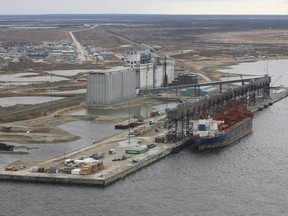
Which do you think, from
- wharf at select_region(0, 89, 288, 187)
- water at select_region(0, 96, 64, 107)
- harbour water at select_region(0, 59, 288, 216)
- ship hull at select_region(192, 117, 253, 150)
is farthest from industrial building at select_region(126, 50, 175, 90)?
harbour water at select_region(0, 59, 288, 216)

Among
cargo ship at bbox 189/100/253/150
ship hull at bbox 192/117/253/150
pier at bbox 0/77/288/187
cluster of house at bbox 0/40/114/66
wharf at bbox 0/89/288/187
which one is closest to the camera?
wharf at bbox 0/89/288/187

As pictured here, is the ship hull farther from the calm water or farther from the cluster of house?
the cluster of house

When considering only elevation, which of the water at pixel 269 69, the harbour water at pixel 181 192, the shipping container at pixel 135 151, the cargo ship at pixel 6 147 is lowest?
the water at pixel 269 69

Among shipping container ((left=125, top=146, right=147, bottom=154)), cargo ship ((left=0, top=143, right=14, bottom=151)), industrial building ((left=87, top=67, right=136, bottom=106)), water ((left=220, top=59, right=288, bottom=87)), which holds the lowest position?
water ((left=220, top=59, right=288, bottom=87))

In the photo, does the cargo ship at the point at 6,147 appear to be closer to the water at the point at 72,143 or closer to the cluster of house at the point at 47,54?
the water at the point at 72,143

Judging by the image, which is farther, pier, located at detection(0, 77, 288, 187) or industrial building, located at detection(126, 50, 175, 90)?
industrial building, located at detection(126, 50, 175, 90)

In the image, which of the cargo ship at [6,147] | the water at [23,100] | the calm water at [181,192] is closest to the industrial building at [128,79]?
the water at [23,100]

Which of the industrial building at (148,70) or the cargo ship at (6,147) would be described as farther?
the industrial building at (148,70)

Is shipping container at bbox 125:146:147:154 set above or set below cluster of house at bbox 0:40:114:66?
above
